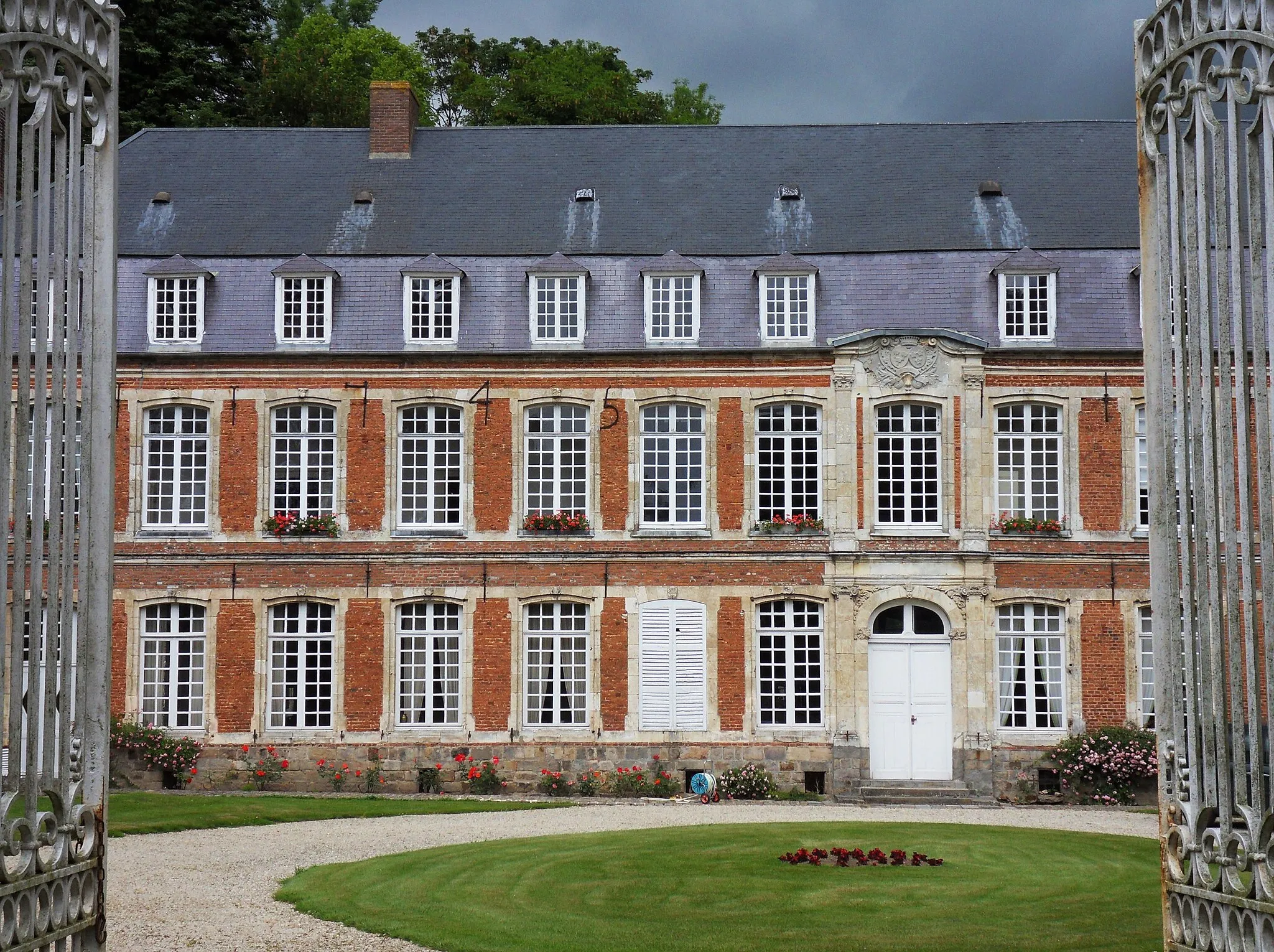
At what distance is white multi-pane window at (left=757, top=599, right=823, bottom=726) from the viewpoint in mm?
18938

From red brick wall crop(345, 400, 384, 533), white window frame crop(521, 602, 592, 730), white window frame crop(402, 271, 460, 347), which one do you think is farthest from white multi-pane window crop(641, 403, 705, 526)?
red brick wall crop(345, 400, 384, 533)

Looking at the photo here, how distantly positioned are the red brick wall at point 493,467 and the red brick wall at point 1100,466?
7.26 meters

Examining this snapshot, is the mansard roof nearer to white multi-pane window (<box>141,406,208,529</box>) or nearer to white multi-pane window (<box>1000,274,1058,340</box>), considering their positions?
white multi-pane window (<box>1000,274,1058,340</box>)

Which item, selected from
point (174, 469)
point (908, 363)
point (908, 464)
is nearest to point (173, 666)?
point (174, 469)

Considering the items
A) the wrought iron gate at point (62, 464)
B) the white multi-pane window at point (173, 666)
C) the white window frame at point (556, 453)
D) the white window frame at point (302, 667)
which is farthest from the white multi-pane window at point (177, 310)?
the wrought iron gate at point (62, 464)

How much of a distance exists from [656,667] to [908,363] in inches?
196

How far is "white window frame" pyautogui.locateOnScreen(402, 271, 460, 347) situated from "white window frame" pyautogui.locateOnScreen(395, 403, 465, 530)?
2.95 ft

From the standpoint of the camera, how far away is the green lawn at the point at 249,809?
14.8 m

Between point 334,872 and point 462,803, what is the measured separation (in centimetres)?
572

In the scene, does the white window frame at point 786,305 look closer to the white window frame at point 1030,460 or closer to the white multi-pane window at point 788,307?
the white multi-pane window at point 788,307

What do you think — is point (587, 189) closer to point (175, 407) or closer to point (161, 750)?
point (175, 407)

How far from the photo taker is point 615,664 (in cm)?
1905

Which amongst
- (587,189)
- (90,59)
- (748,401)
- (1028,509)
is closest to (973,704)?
(1028,509)

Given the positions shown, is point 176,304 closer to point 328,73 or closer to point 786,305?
point 786,305
